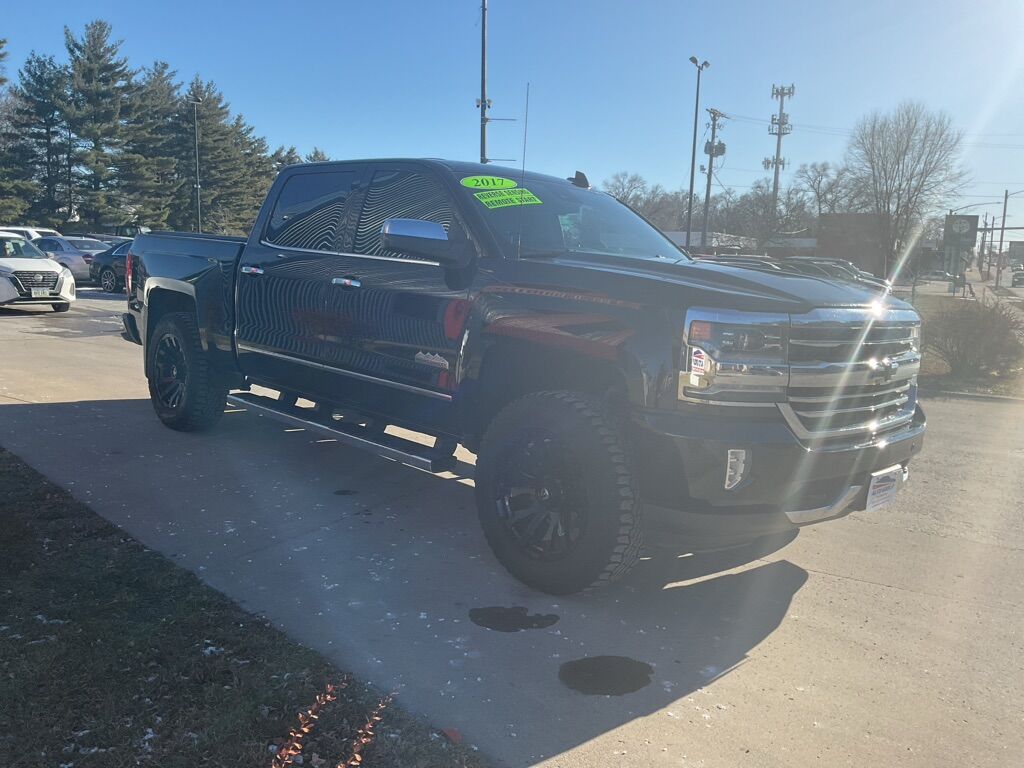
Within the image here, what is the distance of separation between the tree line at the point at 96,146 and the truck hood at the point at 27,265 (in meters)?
34.3

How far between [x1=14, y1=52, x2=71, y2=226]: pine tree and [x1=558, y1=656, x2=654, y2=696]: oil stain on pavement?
55116 mm

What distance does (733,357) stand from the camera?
318 cm

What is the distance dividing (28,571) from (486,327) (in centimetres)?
248

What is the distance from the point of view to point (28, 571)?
3811 millimetres

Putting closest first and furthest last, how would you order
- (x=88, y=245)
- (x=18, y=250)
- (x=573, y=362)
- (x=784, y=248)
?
1. (x=573, y=362)
2. (x=18, y=250)
3. (x=88, y=245)
4. (x=784, y=248)

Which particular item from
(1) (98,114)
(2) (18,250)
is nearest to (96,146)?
(1) (98,114)

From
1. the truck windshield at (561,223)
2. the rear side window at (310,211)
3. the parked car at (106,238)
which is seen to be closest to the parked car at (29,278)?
the parked car at (106,238)

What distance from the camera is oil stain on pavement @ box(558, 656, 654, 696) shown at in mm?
3053

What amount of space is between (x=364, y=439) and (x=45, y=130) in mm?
55177

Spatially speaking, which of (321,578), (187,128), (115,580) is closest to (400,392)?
(321,578)

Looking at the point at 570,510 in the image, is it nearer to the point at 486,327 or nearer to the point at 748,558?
the point at 486,327

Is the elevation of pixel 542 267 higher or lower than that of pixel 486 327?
higher

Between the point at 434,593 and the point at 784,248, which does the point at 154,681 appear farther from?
the point at 784,248

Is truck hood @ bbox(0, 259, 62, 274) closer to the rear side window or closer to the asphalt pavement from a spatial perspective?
the asphalt pavement
